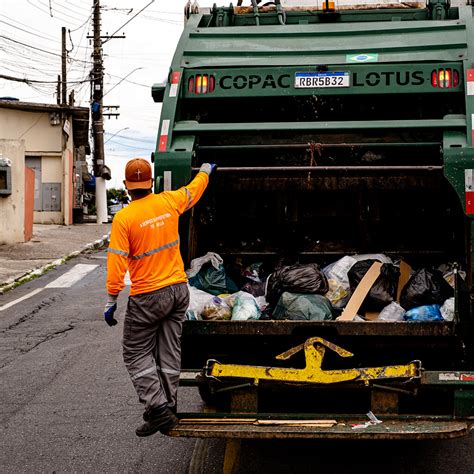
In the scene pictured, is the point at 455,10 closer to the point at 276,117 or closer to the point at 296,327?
the point at 276,117

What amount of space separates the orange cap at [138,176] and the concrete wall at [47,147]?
83.5 feet

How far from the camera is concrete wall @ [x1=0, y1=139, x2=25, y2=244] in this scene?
18.8 metres

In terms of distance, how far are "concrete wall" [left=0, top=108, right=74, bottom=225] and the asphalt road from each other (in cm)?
2152

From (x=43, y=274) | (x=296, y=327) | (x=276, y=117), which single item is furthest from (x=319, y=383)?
(x=43, y=274)

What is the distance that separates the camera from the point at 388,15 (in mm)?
5941

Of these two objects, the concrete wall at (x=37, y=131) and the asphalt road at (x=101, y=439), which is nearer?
the asphalt road at (x=101, y=439)

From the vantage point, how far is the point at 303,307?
4.77m

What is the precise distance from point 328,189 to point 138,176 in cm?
154

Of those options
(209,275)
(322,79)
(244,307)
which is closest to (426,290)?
(244,307)

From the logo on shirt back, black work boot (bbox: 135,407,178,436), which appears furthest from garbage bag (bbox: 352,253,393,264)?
black work boot (bbox: 135,407,178,436)

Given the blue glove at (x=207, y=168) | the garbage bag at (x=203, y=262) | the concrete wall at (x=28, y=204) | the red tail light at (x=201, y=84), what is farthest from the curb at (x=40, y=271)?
the blue glove at (x=207, y=168)

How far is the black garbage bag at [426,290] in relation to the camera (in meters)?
4.88

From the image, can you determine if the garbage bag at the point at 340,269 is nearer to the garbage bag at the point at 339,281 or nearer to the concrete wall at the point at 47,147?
the garbage bag at the point at 339,281

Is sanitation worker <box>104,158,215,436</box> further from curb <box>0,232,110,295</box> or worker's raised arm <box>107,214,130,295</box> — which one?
curb <box>0,232,110,295</box>
